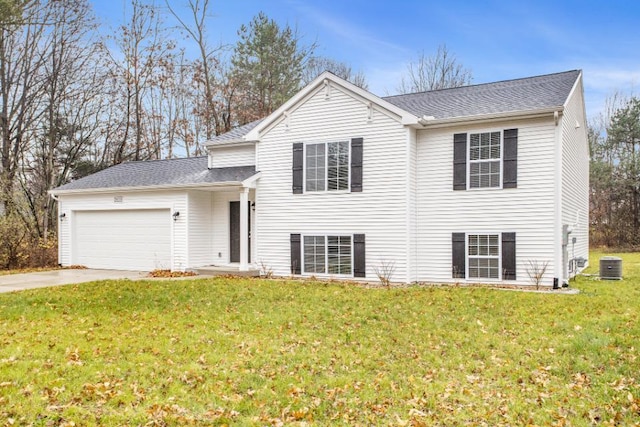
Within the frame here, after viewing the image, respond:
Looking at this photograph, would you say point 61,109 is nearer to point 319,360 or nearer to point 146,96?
point 146,96

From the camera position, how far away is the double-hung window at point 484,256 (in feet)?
39.6

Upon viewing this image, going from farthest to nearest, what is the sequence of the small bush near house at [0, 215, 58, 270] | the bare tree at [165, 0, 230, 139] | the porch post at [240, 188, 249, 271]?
the bare tree at [165, 0, 230, 139] < the small bush near house at [0, 215, 58, 270] < the porch post at [240, 188, 249, 271]

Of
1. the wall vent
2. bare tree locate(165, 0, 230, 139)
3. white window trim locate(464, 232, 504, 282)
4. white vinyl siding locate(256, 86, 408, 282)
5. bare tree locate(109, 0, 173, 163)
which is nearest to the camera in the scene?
white window trim locate(464, 232, 504, 282)

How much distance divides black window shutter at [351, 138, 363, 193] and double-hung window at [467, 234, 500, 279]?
122 inches

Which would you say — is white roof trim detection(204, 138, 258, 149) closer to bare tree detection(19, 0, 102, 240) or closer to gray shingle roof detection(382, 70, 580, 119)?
gray shingle roof detection(382, 70, 580, 119)

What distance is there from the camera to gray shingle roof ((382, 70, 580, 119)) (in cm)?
1201

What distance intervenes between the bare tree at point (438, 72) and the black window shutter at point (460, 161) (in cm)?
1863

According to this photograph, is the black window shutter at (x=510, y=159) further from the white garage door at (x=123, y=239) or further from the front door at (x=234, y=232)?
the white garage door at (x=123, y=239)

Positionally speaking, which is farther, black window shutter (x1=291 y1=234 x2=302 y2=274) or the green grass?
black window shutter (x1=291 y1=234 x2=302 y2=274)

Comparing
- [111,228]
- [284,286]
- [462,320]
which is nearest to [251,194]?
[284,286]

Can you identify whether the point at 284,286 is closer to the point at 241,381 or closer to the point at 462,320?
the point at 462,320

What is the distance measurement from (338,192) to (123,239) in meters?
7.70

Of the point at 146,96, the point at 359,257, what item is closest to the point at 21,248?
the point at 359,257

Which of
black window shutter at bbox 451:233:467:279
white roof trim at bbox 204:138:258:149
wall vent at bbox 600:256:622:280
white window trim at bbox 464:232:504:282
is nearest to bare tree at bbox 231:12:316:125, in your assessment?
white roof trim at bbox 204:138:258:149
